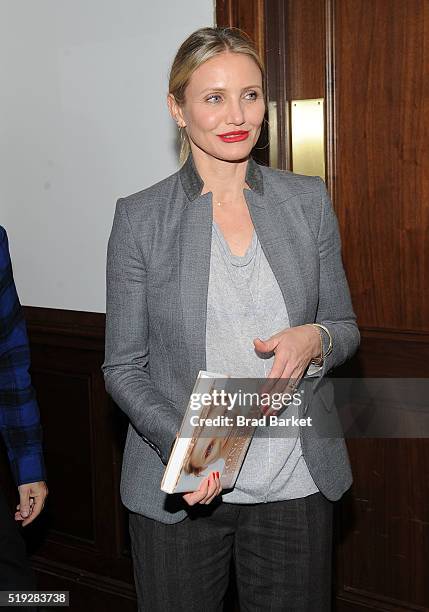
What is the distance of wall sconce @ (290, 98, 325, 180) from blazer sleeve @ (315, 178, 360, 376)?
0.76 metres

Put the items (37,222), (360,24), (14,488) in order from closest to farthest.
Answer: (360,24) < (37,222) < (14,488)

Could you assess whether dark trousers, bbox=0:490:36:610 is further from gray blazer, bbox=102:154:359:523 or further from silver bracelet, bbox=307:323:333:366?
silver bracelet, bbox=307:323:333:366

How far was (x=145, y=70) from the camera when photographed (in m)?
2.91

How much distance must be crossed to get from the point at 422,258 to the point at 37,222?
1.46 metres

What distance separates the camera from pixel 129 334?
1861 mm

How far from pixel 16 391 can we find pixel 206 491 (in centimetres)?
61

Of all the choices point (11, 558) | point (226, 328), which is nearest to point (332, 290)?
point (226, 328)

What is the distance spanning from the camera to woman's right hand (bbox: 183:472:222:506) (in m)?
1.71

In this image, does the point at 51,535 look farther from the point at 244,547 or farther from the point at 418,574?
the point at 244,547

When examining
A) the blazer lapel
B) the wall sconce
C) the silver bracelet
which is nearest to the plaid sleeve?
the blazer lapel

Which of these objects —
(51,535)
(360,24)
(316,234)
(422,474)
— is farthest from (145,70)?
(51,535)

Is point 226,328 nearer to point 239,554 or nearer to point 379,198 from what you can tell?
point 239,554

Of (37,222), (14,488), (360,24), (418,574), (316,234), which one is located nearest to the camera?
(316,234)

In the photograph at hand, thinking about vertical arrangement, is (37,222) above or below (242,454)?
above
